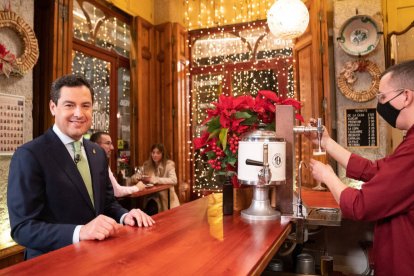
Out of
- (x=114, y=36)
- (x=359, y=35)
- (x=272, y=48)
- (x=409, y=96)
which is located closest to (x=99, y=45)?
(x=114, y=36)

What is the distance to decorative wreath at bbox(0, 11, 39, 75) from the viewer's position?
9.50 feet

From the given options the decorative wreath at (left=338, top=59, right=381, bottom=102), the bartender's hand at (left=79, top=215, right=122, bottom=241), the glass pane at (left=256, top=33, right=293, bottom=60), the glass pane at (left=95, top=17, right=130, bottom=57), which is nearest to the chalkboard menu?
the decorative wreath at (left=338, top=59, right=381, bottom=102)

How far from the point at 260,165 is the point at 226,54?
4344 millimetres

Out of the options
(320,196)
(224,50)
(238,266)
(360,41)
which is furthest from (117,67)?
(238,266)

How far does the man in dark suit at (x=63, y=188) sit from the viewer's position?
4.27ft

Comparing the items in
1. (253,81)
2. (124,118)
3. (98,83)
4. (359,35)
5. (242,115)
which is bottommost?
(242,115)

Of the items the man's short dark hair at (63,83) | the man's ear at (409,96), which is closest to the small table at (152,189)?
the man's short dark hair at (63,83)

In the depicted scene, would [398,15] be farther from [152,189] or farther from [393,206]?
[393,206]

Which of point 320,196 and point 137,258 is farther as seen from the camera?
point 320,196

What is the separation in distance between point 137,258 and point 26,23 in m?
2.83

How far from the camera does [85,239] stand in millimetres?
1238

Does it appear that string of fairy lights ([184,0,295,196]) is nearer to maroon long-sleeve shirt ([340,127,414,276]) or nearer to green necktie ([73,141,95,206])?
green necktie ([73,141,95,206])

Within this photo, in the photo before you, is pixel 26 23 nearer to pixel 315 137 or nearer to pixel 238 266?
pixel 315 137

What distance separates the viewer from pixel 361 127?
13.7ft
